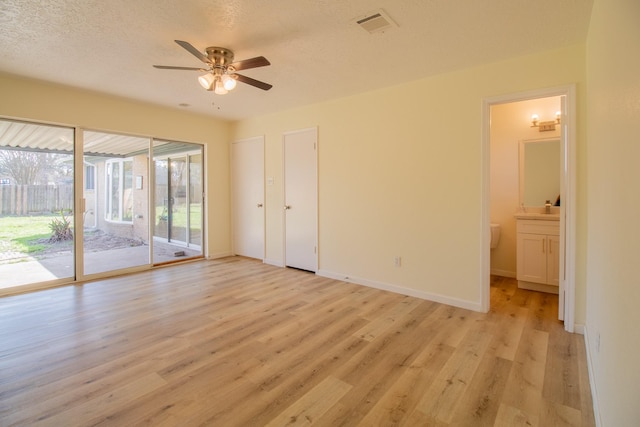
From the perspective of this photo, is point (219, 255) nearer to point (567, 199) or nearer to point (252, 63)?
point (252, 63)

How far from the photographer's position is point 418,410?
1.78 meters

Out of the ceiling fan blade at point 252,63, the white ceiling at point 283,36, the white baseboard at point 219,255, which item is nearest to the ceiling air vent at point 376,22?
the white ceiling at point 283,36

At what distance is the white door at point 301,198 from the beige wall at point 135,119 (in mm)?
1567

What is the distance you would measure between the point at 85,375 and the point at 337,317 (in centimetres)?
203

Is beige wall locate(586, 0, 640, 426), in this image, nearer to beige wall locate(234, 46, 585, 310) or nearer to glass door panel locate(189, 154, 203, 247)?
beige wall locate(234, 46, 585, 310)

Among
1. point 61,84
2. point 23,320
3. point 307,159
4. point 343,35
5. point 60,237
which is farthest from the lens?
point 307,159

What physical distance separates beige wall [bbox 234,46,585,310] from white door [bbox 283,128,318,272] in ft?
0.54

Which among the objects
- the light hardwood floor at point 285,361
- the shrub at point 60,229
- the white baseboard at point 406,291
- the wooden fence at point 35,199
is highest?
the wooden fence at point 35,199

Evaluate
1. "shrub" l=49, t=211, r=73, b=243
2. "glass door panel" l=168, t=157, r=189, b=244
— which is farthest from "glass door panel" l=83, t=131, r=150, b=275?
"glass door panel" l=168, t=157, r=189, b=244

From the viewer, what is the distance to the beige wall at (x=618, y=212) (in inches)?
41.4

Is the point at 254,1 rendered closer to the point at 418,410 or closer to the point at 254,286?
the point at 418,410

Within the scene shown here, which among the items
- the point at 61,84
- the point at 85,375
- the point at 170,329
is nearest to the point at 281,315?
the point at 170,329

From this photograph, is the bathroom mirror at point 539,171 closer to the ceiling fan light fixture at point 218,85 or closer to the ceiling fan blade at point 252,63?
the ceiling fan blade at point 252,63

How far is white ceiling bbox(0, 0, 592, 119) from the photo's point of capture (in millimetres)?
2238
